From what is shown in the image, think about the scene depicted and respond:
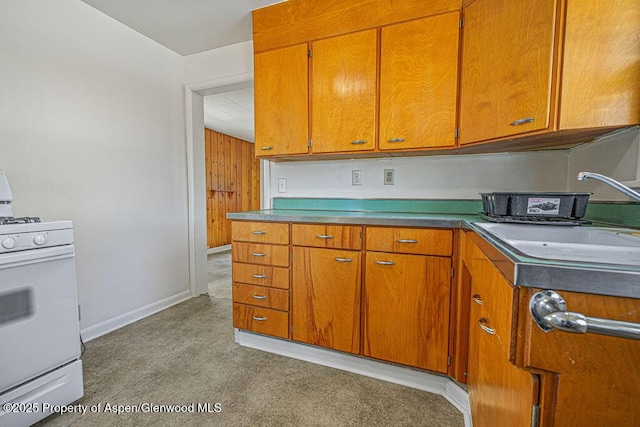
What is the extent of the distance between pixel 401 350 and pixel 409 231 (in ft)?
2.16

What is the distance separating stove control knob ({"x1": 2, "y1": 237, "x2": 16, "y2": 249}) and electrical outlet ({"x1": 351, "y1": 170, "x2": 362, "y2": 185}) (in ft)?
6.07

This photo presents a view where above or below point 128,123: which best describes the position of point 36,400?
below

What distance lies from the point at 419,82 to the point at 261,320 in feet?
5.97

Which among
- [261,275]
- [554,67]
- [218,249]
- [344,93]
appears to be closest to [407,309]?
[261,275]

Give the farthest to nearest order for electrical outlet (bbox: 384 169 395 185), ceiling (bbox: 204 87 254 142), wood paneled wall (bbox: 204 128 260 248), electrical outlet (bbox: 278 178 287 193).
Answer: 1. wood paneled wall (bbox: 204 128 260 248)
2. ceiling (bbox: 204 87 254 142)
3. electrical outlet (bbox: 278 178 287 193)
4. electrical outlet (bbox: 384 169 395 185)

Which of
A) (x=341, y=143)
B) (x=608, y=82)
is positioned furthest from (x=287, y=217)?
(x=608, y=82)

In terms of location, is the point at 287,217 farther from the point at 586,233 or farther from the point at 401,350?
the point at 586,233

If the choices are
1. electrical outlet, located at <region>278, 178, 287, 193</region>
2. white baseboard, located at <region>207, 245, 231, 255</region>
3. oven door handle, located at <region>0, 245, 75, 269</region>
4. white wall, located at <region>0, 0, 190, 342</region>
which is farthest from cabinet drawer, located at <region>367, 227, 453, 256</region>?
white baseboard, located at <region>207, 245, 231, 255</region>

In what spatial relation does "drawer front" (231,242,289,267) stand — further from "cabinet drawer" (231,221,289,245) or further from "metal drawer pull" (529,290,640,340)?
"metal drawer pull" (529,290,640,340)

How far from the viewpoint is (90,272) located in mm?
1999

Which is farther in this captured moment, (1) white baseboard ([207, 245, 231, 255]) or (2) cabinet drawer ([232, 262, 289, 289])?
(1) white baseboard ([207, 245, 231, 255])

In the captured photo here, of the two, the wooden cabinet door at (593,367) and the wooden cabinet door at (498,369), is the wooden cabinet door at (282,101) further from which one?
the wooden cabinet door at (593,367)

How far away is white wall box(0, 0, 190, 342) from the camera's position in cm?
165

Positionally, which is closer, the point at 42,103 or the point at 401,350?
the point at 401,350
